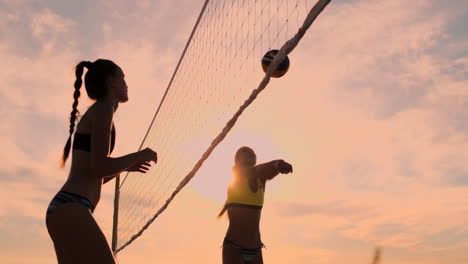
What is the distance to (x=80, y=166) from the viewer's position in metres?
2.76

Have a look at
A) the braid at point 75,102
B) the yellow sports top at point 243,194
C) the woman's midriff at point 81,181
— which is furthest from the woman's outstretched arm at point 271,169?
the woman's midriff at point 81,181

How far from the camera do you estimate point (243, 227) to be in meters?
5.04

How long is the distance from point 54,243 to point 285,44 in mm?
2197

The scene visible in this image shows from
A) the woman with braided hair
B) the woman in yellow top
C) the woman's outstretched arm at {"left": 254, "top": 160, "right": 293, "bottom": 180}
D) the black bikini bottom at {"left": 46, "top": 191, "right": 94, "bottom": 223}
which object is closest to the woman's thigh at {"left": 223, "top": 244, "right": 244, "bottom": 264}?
the woman in yellow top

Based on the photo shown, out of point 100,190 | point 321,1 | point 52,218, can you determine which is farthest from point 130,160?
point 321,1

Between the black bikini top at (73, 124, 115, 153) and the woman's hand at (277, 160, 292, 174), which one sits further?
the woman's hand at (277, 160, 292, 174)

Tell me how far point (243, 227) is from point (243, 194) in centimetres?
30

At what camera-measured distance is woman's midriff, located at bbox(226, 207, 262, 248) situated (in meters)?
5.02

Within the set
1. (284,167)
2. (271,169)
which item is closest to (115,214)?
(271,169)

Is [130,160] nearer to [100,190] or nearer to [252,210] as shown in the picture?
[100,190]

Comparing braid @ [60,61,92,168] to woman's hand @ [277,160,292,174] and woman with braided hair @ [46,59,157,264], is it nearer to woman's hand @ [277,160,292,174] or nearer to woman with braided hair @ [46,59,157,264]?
woman with braided hair @ [46,59,157,264]

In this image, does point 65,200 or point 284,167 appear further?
point 284,167

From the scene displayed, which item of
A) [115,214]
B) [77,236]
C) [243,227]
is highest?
[77,236]

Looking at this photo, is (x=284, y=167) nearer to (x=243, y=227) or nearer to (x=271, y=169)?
(x=271, y=169)
